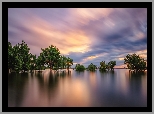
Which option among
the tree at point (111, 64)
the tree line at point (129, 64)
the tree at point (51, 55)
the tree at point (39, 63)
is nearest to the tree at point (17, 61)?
the tree at point (39, 63)

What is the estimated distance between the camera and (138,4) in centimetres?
371

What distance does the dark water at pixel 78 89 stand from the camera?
3.79m

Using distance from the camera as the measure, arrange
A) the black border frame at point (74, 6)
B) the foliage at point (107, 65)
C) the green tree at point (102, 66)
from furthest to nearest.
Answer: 1. the green tree at point (102, 66)
2. the foliage at point (107, 65)
3. the black border frame at point (74, 6)

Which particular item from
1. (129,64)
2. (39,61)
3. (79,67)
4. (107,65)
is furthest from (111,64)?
(39,61)

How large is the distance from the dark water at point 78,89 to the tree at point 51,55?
1.24 ft

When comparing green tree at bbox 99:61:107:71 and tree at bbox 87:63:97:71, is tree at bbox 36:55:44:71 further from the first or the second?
green tree at bbox 99:61:107:71

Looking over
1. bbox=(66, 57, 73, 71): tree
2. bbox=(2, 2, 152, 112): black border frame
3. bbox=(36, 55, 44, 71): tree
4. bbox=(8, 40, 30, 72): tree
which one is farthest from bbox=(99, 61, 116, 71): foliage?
bbox=(8, 40, 30, 72): tree

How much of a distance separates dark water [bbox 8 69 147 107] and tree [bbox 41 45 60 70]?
0.38 meters

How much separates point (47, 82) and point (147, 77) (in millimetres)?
2730

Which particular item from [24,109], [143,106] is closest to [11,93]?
[24,109]

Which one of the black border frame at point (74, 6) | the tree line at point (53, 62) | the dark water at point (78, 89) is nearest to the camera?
the black border frame at point (74, 6)

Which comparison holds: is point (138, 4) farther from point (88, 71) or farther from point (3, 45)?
point (3, 45)

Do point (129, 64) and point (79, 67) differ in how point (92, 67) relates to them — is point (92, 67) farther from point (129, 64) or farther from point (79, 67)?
point (129, 64)

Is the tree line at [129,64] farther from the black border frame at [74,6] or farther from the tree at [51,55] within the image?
the tree at [51,55]
